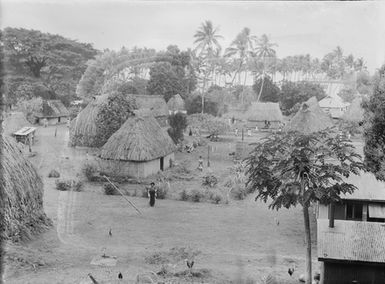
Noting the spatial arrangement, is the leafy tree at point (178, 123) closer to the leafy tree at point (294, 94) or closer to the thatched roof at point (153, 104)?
the thatched roof at point (153, 104)

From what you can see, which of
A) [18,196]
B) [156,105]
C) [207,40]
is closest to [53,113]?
[18,196]

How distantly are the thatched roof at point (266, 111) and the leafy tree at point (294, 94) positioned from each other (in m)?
0.28

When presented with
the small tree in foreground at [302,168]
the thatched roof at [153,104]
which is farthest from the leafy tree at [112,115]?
the small tree in foreground at [302,168]

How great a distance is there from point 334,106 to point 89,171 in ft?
38.8

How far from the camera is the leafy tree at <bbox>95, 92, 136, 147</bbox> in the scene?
12031 mm

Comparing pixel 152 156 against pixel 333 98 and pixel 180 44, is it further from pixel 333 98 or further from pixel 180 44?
pixel 333 98

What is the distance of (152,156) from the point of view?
1212 centimetres

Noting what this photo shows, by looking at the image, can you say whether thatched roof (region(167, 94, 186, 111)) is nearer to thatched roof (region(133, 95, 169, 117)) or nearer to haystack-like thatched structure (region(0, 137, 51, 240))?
thatched roof (region(133, 95, 169, 117))

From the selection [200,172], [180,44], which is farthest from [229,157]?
[180,44]

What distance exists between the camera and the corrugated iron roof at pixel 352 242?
6225 mm

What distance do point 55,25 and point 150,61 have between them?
372 cm

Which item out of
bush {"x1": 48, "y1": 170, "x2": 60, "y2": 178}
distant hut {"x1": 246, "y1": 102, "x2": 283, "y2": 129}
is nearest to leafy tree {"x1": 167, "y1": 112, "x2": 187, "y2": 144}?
distant hut {"x1": 246, "y1": 102, "x2": 283, "y2": 129}

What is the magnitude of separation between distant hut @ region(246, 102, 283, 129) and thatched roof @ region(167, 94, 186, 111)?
245 cm

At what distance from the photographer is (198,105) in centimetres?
1739
